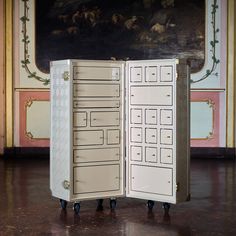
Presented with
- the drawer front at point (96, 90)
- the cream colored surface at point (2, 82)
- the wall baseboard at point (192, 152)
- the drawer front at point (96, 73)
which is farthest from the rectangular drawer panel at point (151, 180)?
the cream colored surface at point (2, 82)

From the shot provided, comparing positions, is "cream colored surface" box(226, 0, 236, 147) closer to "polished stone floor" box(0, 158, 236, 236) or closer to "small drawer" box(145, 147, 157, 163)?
"polished stone floor" box(0, 158, 236, 236)

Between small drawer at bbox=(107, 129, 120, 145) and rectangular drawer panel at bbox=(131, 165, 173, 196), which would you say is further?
small drawer at bbox=(107, 129, 120, 145)

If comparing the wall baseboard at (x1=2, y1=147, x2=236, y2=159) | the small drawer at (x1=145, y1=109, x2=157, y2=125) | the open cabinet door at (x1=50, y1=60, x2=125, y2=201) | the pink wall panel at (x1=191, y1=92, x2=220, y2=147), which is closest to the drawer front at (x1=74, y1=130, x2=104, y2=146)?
the open cabinet door at (x1=50, y1=60, x2=125, y2=201)

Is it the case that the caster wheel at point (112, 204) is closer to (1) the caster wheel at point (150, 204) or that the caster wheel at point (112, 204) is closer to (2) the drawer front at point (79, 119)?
(1) the caster wheel at point (150, 204)

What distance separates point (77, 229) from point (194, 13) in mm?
5357

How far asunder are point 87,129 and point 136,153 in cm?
51

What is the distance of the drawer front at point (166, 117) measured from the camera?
5027 millimetres

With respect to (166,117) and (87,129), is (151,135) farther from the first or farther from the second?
(87,129)

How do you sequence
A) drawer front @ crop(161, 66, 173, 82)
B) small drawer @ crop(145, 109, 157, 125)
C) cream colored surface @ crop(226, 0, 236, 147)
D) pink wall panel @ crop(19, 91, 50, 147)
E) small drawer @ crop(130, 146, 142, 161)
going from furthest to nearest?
pink wall panel @ crop(19, 91, 50, 147), cream colored surface @ crop(226, 0, 236, 147), small drawer @ crop(130, 146, 142, 161), small drawer @ crop(145, 109, 157, 125), drawer front @ crop(161, 66, 173, 82)

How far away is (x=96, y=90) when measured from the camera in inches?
201

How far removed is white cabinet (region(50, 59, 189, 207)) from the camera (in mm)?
5031

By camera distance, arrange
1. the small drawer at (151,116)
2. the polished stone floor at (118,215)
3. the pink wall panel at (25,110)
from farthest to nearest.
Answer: the pink wall panel at (25,110) < the small drawer at (151,116) < the polished stone floor at (118,215)

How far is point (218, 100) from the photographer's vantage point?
9.02 metres

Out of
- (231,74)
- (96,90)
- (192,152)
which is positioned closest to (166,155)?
(96,90)
